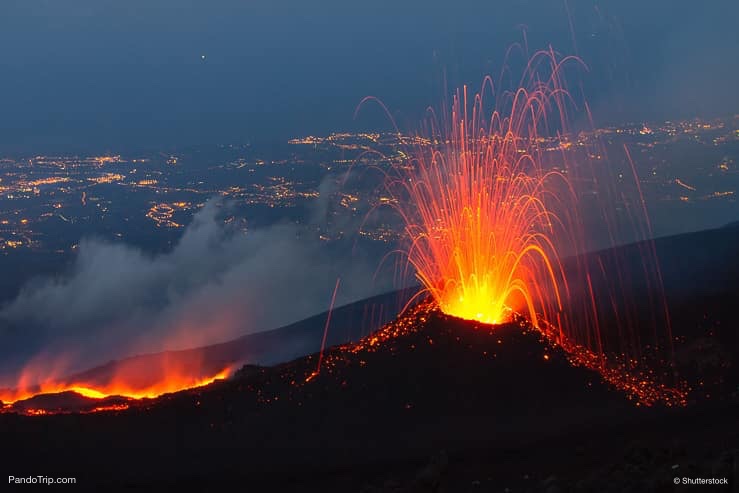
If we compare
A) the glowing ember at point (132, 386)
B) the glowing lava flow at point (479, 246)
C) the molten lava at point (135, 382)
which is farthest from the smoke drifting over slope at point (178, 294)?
the glowing lava flow at point (479, 246)

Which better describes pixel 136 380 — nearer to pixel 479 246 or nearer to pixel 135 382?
pixel 135 382

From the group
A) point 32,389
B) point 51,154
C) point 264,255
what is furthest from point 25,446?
point 51,154

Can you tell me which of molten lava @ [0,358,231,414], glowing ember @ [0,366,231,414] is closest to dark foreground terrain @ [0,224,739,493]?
glowing ember @ [0,366,231,414]

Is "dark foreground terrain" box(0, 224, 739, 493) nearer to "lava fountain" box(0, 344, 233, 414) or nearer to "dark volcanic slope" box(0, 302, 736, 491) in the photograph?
"dark volcanic slope" box(0, 302, 736, 491)

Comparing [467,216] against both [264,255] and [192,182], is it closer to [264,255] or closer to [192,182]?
[264,255]
